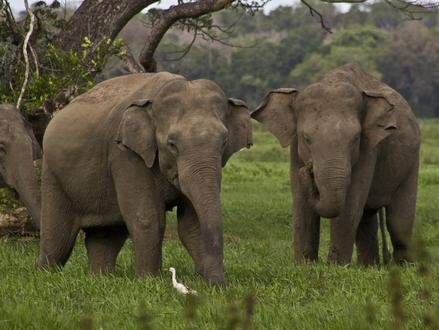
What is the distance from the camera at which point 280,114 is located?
33.9ft

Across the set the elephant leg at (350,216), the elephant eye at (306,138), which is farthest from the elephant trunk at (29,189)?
the elephant leg at (350,216)

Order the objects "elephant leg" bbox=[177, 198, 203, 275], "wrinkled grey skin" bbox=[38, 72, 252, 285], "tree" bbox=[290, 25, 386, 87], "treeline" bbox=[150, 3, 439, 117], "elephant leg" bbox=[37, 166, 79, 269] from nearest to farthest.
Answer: "wrinkled grey skin" bbox=[38, 72, 252, 285]
"elephant leg" bbox=[177, 198, 203, 275]
"elephant leg" bbox=[37, 166, 79, 269]
"treeline" bbox=[150, 3, 439, 117]
"tree" bbox=[290, 25, 386, 87]

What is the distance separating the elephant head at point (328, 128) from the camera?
954 centimetres

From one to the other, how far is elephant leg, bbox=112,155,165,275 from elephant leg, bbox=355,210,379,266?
3.35 meters

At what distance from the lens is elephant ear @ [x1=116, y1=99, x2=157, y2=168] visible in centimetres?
822

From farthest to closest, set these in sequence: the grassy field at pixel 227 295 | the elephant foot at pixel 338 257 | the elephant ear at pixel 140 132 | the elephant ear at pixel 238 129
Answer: the elephant foot at pixel 338 257
the elephant ear at pixel 238 129
the elephant ear at pixel 140 132
the grassy field at pixel 227 295

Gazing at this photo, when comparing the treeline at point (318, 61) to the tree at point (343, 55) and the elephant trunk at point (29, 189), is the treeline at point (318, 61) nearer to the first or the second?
the tree at point (343, 55)

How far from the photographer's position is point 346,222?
32.2ft

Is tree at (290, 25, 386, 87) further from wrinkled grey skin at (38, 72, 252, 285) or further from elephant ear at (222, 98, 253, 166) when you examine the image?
elephant ear at (222, 98, 253, 166)

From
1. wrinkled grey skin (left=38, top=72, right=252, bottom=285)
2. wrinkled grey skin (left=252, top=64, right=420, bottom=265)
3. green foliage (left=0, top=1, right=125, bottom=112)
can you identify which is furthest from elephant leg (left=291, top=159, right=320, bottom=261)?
green foliage (left=0, top=1, right=125, bottom=112)

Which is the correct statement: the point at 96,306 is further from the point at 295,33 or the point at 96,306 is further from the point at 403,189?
the point at 295,33

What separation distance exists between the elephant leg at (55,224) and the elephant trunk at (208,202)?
5.53ft

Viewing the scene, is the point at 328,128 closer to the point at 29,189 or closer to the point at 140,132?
the point at 140,132

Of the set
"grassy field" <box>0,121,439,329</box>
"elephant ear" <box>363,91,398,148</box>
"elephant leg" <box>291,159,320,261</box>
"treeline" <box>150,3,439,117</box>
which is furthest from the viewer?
"treeline" <box>150,3,439,117</box>
